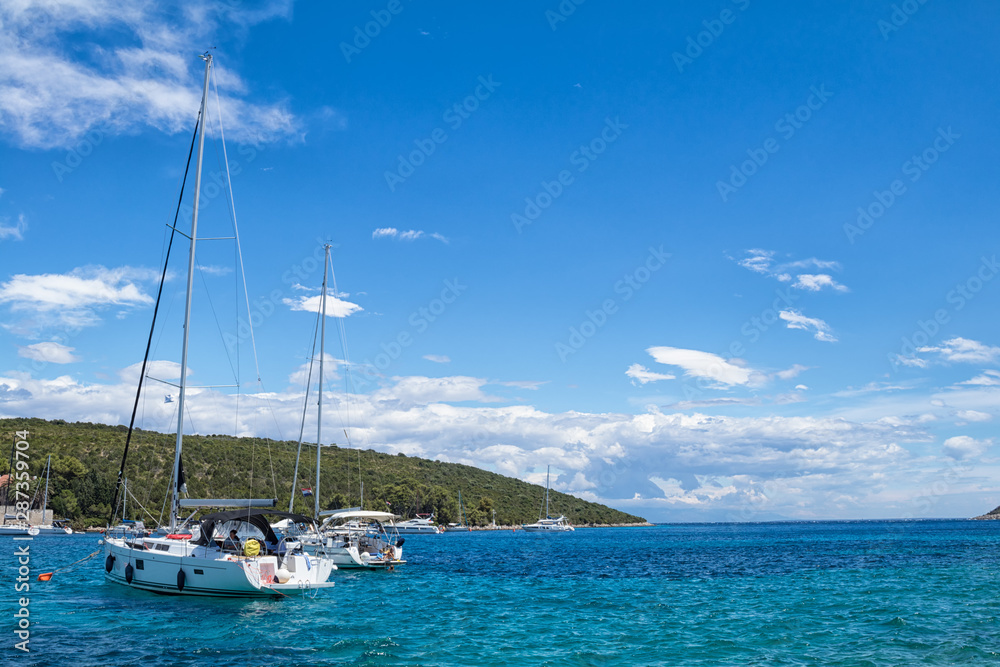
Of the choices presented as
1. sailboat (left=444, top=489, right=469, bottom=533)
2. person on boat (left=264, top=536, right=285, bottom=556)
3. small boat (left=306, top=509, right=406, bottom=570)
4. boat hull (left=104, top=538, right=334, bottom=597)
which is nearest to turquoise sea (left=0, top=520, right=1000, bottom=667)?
boat hull (left=104, top=538, right=334, bottom=597)

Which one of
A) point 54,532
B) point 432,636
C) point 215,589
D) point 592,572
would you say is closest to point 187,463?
point 54,532

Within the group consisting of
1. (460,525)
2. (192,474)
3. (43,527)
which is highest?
(192,474)

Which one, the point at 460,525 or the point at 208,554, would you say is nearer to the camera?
the point at 208,554

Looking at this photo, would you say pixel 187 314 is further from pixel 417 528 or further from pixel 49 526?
pixel 417 528

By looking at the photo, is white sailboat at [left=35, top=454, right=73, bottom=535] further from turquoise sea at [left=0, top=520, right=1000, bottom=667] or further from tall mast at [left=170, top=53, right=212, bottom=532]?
tall mast at [left=170, top=53, right=212, bottom=532]

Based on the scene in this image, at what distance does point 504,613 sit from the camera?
29.0 metres

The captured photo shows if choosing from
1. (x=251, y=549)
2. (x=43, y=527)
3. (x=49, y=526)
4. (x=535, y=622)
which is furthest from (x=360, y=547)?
(x=49, y=526)


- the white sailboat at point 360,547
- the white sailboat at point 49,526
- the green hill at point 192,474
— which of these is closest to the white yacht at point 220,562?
the white sailboat at point 360,547

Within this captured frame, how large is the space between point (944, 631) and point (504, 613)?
16.4 m

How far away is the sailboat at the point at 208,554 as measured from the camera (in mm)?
28750

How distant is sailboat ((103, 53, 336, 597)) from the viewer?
2875cm

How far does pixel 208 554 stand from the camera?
95.4 ft

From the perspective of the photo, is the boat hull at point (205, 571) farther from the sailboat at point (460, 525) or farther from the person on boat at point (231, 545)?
the sailboat at point (460, 525)

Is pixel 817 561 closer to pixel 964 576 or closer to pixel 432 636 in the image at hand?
pixel 964 576
